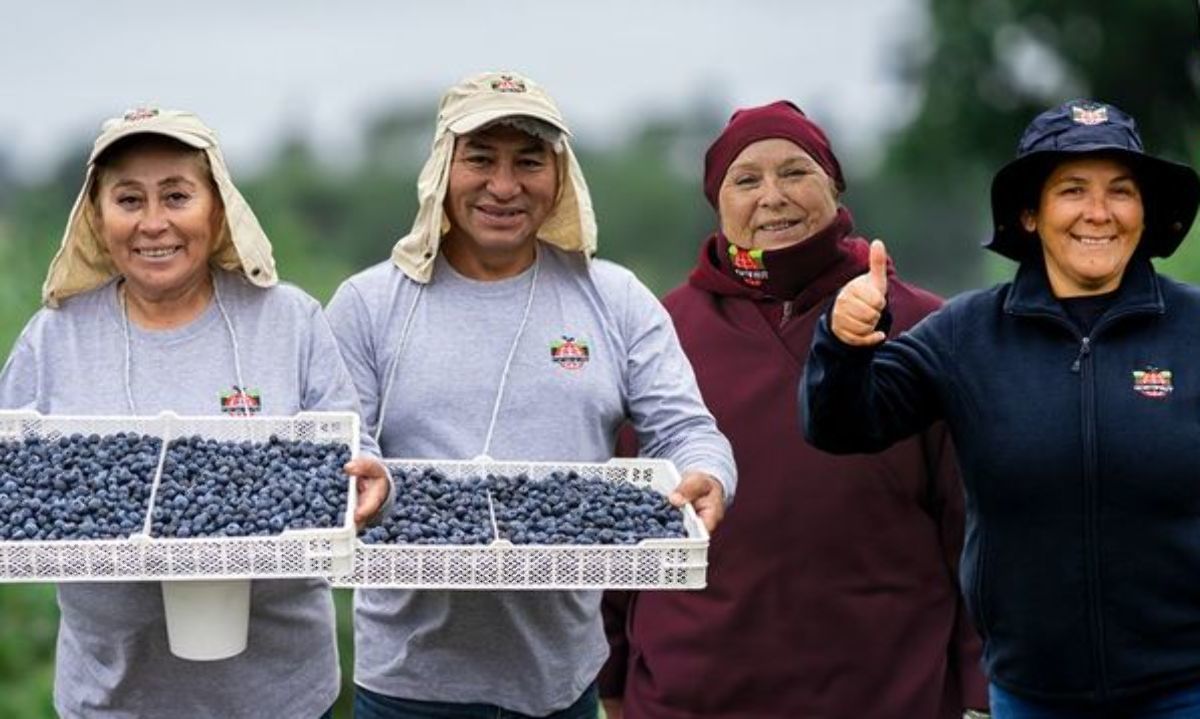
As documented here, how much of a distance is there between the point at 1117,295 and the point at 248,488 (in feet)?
5.45

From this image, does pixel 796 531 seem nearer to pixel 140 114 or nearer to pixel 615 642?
pixel 615 642

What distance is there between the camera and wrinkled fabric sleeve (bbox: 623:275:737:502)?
3830mm

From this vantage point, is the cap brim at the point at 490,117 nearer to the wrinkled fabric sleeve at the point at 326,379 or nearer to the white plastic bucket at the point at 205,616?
the wrinkled fabric sleeve at the point at 326,379

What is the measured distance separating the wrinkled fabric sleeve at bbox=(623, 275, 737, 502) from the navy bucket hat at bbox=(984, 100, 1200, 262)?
681 millimetres

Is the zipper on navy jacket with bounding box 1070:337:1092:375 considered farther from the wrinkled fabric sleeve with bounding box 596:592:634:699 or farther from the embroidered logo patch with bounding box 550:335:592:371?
the wrinkled fabric sleeve with bounding box 596:592:634:699

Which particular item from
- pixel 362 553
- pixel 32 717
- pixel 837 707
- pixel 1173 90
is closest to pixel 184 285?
pixel 362 553

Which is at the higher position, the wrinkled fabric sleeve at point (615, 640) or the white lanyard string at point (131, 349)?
the white lanyard string at point (131, 349)

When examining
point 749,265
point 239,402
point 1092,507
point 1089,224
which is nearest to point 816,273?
point 749,265

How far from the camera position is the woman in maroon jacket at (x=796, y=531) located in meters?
4.02

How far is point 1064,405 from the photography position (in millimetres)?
3422

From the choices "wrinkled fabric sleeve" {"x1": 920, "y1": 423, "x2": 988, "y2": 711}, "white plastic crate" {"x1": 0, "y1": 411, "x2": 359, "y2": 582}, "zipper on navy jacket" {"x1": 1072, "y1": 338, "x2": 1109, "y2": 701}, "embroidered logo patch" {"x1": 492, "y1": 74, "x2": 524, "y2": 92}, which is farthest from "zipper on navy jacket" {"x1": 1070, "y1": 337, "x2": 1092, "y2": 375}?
"white plastic crate" {"x1": 0, "y1": 411, "x2": 359, "y2": 582}

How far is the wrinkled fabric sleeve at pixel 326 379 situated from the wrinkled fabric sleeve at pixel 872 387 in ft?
2.92

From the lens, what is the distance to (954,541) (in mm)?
4102

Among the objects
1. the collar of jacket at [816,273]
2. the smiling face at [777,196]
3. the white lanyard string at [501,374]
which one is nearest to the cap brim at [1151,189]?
the collar of jacket at [816,273]
